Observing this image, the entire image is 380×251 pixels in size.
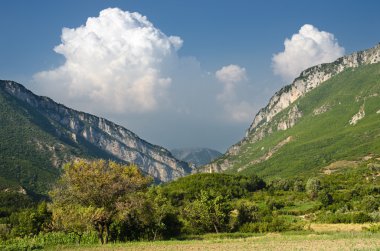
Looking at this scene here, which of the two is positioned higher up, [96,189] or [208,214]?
[96,189]

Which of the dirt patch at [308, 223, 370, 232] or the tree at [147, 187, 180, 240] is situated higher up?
the tree at [147, 187, 180, 240]

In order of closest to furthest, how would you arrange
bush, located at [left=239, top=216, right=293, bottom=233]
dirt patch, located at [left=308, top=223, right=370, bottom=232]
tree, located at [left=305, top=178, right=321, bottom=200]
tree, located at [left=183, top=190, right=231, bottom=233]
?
dirt patch, located at [left=308, top=223, right=370, bottom=232] < bush, located at [left=239, top=216, right=293, bottom=233] < tree, located at [left=183, top=190, right=231, bottom=233] < tree, located at [left=305, top=178, right=321, bottom=200]

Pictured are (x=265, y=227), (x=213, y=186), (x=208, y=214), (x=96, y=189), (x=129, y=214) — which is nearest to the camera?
(x=96, y=189)

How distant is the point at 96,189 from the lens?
174 feet

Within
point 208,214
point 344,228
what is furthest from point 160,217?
point 344,228

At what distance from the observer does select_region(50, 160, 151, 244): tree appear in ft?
173

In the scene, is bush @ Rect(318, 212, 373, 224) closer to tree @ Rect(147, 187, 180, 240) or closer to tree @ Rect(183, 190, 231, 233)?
tree @ Rect(183, 190, 231, 233)

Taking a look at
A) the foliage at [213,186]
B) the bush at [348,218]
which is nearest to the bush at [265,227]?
the bush at [348,218]

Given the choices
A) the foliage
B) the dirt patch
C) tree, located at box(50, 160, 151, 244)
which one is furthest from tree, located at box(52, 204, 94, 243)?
the foliage

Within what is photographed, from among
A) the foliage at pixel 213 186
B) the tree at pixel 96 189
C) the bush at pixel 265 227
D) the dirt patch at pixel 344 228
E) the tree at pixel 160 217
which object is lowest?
the dirt patch at pixel 344 228

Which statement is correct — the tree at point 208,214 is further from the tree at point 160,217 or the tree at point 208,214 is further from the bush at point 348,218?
the bush at point 348,218

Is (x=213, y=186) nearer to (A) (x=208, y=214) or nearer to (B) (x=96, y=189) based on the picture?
(A) (x=208, y=214)

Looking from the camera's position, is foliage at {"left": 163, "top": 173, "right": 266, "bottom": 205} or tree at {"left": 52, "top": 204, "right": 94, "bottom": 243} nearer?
tree at {"left": 52, "top": 204, "right": 94, "bottom": 243}

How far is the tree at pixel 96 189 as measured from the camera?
52.9 m
